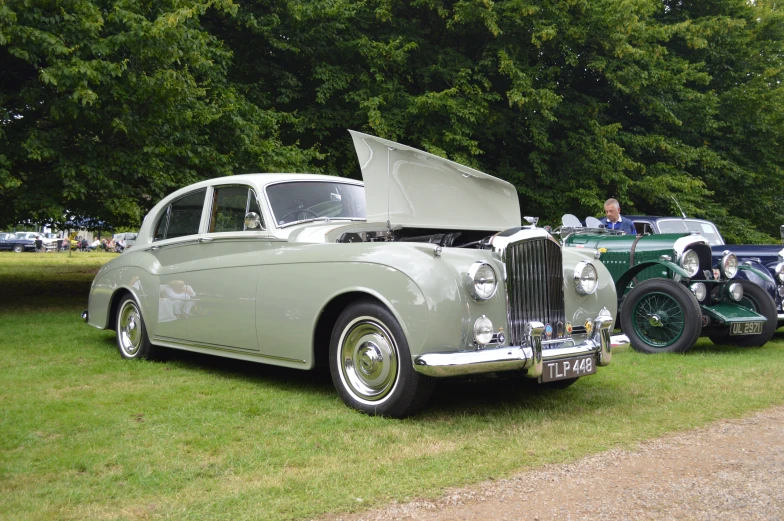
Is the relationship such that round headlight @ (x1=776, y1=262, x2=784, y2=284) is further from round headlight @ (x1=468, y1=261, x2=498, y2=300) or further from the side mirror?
the side mirror

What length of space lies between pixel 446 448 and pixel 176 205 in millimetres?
4070

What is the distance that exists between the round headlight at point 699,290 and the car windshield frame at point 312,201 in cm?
442

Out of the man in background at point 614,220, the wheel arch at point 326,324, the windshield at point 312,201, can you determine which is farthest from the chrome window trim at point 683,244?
the wheel arch at point 326,324

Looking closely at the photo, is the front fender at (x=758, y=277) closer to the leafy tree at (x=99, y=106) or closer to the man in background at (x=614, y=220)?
the man in background at (x=614, y=220)

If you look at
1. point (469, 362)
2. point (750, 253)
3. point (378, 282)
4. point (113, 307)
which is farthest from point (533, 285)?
point (750, 253)

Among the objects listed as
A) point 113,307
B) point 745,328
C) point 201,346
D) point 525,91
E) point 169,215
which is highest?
point 525,91

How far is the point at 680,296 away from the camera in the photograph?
24.5ft

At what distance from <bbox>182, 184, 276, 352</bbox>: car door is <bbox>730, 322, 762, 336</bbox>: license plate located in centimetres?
536

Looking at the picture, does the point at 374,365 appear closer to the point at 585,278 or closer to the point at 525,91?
the point at 585,278

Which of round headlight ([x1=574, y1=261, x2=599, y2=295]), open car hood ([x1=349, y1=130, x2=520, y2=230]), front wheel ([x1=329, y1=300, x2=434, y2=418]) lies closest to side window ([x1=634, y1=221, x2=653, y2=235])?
open car hood ([x1=349, y1=130, x2=520, y2=230])

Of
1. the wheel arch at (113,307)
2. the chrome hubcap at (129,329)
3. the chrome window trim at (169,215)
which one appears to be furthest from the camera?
the wheel arch at (113,307)

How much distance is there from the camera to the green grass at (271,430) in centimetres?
316

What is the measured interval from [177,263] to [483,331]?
3.29 meters

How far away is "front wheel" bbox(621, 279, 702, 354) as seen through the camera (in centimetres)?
742
